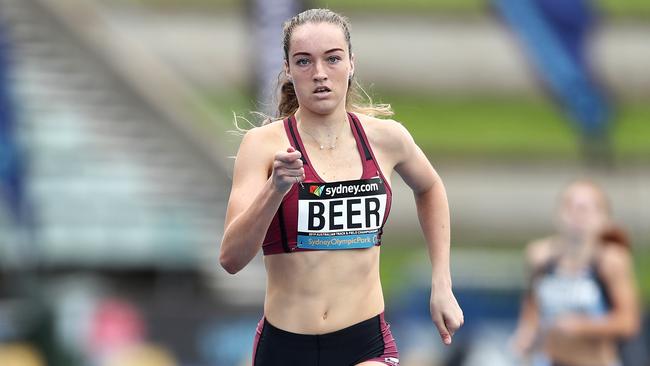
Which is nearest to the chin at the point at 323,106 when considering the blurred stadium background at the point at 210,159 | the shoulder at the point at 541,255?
the shoulder at the point at 541,255

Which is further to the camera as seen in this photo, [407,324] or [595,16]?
[595,16]

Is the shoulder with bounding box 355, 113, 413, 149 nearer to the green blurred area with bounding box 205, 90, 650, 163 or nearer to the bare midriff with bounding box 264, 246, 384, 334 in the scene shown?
the bare midriff with bounding box 264, 246, 384, 334

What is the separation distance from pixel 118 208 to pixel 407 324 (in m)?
5.54

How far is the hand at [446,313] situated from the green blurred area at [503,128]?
583 inches

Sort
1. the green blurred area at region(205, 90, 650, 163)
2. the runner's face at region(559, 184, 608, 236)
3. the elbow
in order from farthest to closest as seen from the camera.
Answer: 1. the green blurred area at region(205, 90, 650, 163)
2. the runner's face at region(559, 184, 608, 236)
3. the elbow

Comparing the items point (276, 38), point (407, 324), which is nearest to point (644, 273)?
point (276, 38)

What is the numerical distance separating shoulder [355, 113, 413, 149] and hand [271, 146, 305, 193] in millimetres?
818

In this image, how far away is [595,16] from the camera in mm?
21516

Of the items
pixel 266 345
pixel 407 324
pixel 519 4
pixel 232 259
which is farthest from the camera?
pixel 519 4

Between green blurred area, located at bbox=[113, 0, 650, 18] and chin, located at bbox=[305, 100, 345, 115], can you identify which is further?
green blurred area, located at bbox=[113, 0, 650, 18]

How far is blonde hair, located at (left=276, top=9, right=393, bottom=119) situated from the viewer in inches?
201

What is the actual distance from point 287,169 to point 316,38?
27.4 inches

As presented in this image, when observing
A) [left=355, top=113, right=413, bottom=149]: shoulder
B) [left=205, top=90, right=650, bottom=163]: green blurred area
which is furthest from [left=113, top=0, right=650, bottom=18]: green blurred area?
[left=355, top=113, right=413, bottom=149]: shoulder

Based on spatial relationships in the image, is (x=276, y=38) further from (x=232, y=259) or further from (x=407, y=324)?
(x=232, y=259)
